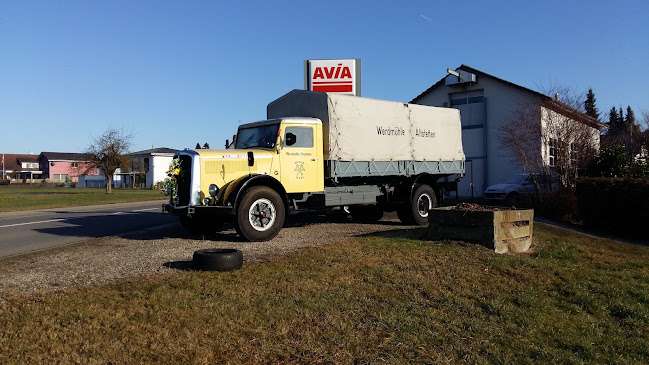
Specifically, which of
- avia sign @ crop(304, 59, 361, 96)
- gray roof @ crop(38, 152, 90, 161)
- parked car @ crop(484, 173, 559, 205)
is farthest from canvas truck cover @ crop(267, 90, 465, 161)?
gray roof @ crop(38, 152, 90, 161)

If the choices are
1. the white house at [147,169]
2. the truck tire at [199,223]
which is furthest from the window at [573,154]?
the white house at [147,169]

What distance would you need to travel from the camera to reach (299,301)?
5.04 meters

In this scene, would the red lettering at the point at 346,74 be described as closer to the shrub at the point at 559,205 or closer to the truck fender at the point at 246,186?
the shrub at the point at 559,205

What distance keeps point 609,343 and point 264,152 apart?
7231mm

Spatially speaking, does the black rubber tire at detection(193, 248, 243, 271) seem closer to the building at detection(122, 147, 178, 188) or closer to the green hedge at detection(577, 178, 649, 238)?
the green hedge at detection(577, 178, 649, 238)

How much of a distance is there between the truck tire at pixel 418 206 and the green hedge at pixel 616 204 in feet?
13.1

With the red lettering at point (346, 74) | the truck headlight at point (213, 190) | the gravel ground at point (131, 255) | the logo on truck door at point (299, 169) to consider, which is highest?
the red lettering at point (346, 74)

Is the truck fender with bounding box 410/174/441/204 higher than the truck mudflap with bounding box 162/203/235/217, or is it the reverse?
the truck fender with bounding box 410/174/441/204

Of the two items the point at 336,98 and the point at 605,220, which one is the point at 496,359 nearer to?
the point at 336,98

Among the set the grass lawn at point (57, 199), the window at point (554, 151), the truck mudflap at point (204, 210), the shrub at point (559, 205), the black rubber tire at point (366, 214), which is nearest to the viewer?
the truck mudflap at point (204, 210)

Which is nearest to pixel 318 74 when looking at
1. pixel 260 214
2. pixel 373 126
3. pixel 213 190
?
pixel 373 126

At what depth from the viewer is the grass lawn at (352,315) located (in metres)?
3.81

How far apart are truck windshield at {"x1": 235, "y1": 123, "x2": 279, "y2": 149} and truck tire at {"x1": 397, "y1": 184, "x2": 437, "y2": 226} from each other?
4235 millimetres

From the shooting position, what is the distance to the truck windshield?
10.3 metres
